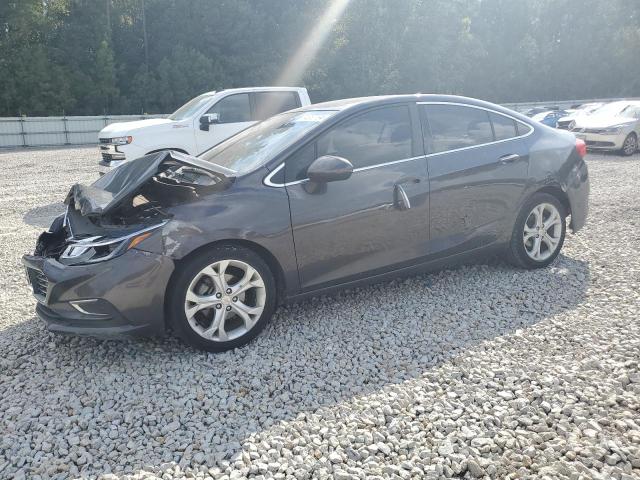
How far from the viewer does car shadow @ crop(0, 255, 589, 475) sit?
2.99 m

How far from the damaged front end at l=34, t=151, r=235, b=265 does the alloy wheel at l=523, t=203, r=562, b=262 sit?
281 centimetres

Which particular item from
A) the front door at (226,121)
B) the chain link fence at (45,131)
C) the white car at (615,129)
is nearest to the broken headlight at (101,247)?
the front door at (226,121)

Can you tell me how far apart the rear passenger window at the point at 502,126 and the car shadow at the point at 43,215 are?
19.6ft

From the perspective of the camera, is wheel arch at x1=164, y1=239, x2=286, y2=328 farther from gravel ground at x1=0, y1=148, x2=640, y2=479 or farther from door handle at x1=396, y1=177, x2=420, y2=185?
door handle at x1=396, y1=177, x2=420, y2=185

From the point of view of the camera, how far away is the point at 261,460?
2.69 metres

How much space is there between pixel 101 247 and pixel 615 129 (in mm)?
14757

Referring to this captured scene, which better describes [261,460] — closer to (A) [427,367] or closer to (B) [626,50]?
(A) [427,367]

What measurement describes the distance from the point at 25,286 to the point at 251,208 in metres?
2.80

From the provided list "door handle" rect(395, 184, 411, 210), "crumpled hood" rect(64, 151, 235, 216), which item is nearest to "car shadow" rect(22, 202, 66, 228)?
"crumpled hood" rect(64, 151, 235, 216)

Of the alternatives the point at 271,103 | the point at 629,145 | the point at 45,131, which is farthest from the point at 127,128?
the point at 45,131

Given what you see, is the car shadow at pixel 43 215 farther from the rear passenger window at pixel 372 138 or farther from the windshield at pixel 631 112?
the windshield at pixel 631 112

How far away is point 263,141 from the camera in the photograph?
447cm

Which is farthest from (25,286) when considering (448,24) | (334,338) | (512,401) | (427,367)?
(448,24)

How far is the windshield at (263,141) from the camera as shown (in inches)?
163
